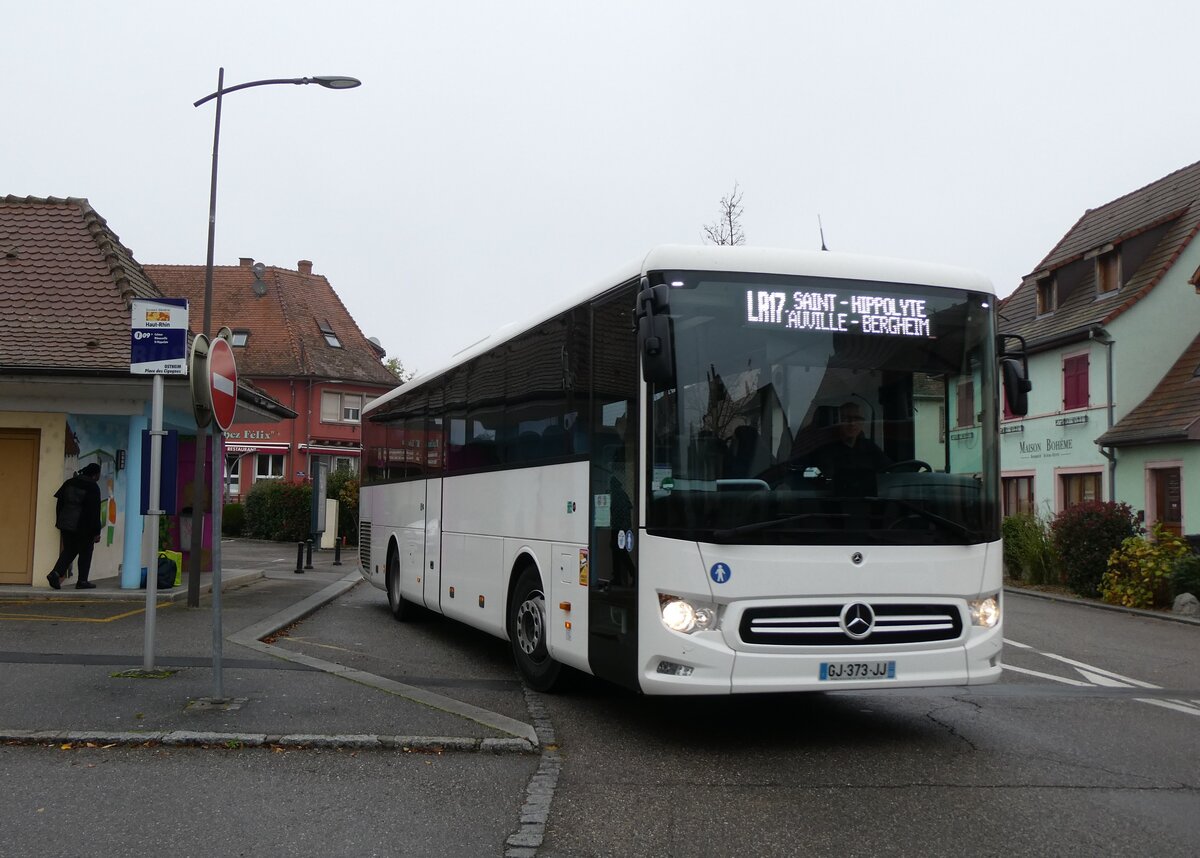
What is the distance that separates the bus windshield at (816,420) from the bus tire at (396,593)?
26.5 ft

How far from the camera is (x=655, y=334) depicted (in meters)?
6.60

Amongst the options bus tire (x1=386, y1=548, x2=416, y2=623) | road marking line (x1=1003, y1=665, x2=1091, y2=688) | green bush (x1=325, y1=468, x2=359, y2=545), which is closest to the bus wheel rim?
road marking line (x1=1003, y1=665, x2=1091, y2=688)

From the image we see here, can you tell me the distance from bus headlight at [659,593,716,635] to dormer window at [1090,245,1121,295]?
2755cm

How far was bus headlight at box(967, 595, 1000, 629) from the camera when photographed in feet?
23.3

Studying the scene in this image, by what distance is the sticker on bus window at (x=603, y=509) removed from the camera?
24.2 ft

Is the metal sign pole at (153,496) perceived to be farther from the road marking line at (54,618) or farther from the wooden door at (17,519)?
the wooden door at (17,519)

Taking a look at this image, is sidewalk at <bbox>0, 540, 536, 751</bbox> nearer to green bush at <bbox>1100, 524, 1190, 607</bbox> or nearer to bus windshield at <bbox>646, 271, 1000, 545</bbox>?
bus windshield at <bbox>646, 271, 1000, 545</bbox>

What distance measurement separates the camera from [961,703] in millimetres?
8789

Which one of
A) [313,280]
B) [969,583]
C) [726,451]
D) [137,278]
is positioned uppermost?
[313,280]

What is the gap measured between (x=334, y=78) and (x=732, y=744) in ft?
35.2

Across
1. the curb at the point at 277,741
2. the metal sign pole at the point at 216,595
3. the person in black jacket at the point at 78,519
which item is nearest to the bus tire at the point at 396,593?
the person in black jacket at the point at 78,519

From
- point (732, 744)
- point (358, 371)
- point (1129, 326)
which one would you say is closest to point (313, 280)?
point (358, 371)

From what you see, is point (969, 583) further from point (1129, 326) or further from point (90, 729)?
point (1129, 326)

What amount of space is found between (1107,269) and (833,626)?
2786 centimetres
